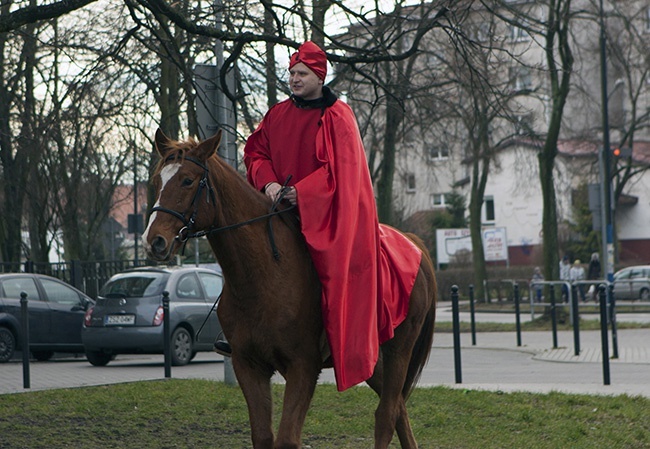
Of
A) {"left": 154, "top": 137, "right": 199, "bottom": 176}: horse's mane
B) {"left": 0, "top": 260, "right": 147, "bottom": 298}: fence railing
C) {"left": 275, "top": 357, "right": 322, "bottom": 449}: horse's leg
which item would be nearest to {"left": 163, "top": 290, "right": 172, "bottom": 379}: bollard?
{"left": 275, "top": 357, "right": 322, "bottom": 449}: horse's leg

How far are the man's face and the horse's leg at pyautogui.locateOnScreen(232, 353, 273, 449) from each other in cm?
164

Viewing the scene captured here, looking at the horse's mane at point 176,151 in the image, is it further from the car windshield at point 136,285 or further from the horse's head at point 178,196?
the car windshield at point 136,285

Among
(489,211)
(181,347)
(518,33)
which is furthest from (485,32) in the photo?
(489,211)

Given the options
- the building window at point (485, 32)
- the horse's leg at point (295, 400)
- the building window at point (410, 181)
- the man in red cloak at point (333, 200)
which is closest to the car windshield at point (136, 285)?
the building window at point (485, 32)

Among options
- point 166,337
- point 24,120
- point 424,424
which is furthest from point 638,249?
point 424,424

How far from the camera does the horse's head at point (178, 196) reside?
544 centimetres

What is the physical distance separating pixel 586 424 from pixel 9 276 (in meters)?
13.3

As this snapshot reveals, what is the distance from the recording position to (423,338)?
309 inches

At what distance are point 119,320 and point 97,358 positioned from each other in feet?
3.38

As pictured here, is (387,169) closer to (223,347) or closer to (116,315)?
(116,315)

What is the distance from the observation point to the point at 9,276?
1988 cm

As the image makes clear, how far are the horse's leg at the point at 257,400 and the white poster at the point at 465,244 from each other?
48.0m

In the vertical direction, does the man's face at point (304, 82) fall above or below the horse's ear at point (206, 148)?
above

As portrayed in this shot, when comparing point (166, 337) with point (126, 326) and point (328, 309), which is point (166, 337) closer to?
point (126, 326)
